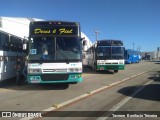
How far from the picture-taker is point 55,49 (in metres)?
13.1

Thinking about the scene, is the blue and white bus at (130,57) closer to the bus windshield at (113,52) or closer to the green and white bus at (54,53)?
the bus windshield at (113,52)

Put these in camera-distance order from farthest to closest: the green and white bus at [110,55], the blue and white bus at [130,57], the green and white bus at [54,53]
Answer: the blue and white bus at [130,57], the green and white bus at [110,55], the green and white bus at [54,53]

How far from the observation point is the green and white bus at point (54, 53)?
12906mm

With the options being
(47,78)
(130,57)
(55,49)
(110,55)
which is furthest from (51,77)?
(130,57)

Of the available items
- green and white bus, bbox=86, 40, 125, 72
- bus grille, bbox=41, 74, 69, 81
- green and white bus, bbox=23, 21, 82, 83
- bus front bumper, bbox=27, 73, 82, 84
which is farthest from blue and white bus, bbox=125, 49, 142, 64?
bus grille, bbox=41, 74, 69, 81

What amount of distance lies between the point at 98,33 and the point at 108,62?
146ft

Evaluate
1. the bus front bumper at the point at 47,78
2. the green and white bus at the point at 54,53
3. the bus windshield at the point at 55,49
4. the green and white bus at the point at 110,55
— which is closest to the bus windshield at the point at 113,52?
the green and white bus at the point at 110,55

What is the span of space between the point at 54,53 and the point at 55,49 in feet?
0.68

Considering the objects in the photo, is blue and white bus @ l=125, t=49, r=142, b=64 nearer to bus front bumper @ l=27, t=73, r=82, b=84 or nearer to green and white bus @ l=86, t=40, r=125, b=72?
green and white bus @ l=86, t=40, r=125, b=72

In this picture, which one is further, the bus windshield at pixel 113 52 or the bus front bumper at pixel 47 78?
the bus windshield at pixel 113 52

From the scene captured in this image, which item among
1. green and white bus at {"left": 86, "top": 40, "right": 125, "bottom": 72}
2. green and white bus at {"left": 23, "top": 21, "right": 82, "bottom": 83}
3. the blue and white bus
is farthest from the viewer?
the blue and white bus

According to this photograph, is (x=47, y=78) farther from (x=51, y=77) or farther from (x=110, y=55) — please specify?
(x=110, y=55)

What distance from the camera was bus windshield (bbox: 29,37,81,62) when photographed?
13.0 m

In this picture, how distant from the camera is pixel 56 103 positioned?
32.8ft
